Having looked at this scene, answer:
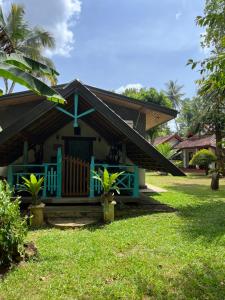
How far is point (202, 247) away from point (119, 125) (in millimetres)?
4588

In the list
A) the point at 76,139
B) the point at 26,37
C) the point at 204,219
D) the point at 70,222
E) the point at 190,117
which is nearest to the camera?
the point at 70,222

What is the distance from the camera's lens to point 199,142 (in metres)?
38.3

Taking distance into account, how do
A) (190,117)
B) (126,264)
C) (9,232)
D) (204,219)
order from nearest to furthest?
(9,232)
(126,264)
(204,219)
(190,117)

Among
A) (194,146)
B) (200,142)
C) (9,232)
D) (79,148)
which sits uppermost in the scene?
(200,142)

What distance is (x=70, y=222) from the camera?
8.70 m

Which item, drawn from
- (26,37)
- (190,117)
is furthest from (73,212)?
(190,117)

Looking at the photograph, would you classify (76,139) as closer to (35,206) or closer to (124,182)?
(124,182)

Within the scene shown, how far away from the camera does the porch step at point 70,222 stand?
8.31 metres

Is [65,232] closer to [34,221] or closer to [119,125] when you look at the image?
[34,221]

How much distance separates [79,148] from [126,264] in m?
9.49

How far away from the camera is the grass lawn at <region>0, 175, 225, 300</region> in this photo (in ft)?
14.8

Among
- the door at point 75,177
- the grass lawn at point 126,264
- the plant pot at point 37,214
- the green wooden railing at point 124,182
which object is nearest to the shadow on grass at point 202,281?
the grass lawn at point 126,264

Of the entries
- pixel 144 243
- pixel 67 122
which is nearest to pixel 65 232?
pixel 144 243

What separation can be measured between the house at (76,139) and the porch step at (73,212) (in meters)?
0.52
